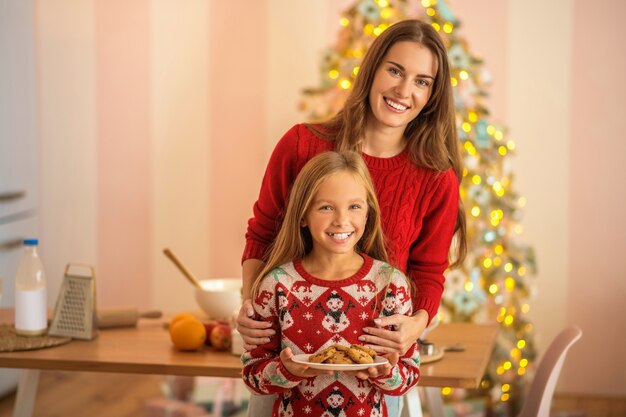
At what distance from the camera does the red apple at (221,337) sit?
2520 millimetres

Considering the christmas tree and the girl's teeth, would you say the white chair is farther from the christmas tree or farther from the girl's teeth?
the christmas tree

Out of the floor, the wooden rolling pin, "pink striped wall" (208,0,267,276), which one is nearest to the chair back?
the wooden rolling pin

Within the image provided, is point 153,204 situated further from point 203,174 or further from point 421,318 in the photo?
point 421,318

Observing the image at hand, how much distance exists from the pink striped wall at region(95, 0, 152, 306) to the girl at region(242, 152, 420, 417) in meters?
3.23

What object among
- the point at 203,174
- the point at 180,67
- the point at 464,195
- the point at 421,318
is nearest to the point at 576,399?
the point at 464,195

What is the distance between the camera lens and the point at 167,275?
199 inches

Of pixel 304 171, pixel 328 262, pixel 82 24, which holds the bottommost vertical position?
pixel 328 262

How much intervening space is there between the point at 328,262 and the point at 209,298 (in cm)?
106

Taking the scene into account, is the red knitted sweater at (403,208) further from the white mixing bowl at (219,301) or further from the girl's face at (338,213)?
the white mixing bowl at (219,301)

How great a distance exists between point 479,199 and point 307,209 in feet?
7.04

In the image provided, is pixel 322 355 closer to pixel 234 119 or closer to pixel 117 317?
pixel 117 317

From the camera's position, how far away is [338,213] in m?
1.82

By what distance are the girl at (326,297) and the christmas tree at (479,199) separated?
6.68ft

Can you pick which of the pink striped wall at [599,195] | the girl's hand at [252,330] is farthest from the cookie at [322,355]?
the pink striped wall at [599,195]
